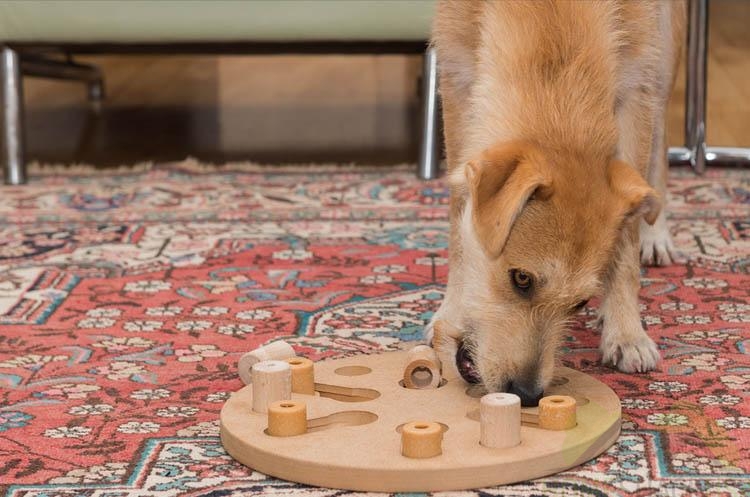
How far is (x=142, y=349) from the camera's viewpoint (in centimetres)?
233

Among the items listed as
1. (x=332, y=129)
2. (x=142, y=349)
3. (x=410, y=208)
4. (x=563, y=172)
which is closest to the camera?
(x=563, y=172)

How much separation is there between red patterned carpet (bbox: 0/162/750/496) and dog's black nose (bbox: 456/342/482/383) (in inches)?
10.5

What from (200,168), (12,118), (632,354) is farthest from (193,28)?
(632,354)

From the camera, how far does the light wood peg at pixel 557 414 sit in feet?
5.82

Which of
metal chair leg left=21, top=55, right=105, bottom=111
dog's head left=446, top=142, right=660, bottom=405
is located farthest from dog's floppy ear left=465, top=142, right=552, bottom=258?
metal chair leg left=21, top=55, right=105, bottom=111

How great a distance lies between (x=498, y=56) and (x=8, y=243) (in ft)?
5.74

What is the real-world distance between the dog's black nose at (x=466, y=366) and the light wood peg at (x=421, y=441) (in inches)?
13.0

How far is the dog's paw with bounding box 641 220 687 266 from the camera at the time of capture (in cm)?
298

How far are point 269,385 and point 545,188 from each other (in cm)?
53

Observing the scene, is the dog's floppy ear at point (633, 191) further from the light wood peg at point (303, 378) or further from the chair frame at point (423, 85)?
the chair frame at point (423, 85)

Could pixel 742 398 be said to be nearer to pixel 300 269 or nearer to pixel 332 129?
pixel 300 269

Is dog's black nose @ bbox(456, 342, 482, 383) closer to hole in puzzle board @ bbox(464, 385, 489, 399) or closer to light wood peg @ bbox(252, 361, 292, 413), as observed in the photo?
hole in puzzle board @ bbox(464, 385, 489, 399)

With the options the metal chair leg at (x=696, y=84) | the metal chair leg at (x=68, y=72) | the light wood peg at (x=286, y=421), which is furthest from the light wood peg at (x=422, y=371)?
the metal chair leg at (x=68, y=72)

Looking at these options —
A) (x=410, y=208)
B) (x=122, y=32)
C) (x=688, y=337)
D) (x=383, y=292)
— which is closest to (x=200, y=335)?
(x=383, y=292)
